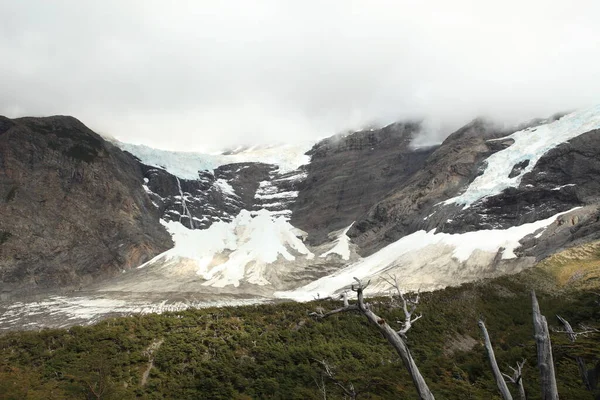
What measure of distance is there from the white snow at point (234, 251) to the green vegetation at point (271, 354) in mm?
105226

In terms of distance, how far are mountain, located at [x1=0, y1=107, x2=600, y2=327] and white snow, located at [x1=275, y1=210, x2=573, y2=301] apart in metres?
0.57

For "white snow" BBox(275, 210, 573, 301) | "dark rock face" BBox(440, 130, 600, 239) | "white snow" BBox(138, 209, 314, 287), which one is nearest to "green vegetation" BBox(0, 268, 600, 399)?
"white snow" BBox(275, 210, 573, 301)

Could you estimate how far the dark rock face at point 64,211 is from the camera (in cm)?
13625

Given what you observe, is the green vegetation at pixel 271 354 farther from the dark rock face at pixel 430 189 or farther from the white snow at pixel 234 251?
the dark rock face at pixel 430 189

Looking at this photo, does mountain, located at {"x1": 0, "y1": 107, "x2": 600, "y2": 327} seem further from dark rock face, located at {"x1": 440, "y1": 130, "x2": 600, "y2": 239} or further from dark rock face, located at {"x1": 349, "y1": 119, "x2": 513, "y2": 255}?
dark rock face, located at {"x1": 349, "y1": 119, "x2": 513, "y2": 255}

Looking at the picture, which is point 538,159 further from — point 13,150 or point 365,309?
point 13,150

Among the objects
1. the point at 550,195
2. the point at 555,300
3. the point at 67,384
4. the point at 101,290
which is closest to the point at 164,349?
the point at 67,384

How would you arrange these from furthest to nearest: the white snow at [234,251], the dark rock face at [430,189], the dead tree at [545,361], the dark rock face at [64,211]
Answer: the dark rock face at [430,189]
the white snow at [234,251]
the dark rock face at [64,211]
the dead tree at [545,361]

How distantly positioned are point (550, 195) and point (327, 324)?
109m

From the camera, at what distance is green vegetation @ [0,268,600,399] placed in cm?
1962

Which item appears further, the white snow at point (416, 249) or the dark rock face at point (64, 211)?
the dark rock face at point (64, 211)

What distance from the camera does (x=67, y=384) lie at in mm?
22000

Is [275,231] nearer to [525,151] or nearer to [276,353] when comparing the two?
[525,151]

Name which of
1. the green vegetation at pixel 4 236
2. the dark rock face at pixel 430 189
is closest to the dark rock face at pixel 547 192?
the dark rock face at pixel 430 189
